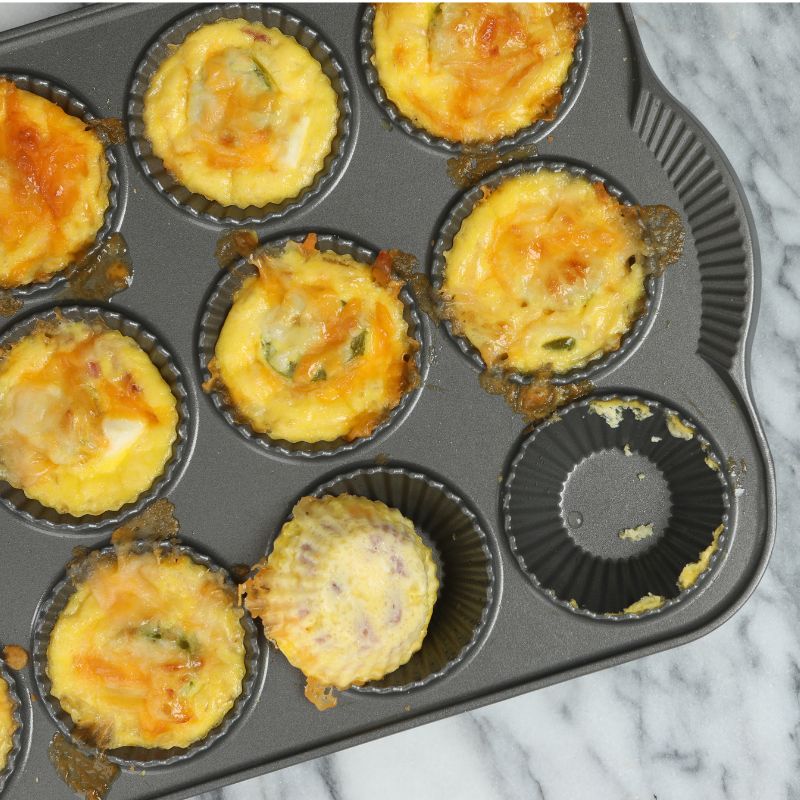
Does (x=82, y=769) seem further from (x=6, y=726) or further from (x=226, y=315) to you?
(x=226, y=315)

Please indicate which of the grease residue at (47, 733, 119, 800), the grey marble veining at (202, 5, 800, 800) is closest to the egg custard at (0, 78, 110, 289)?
the grease residue at (47, 733, 119, 800)

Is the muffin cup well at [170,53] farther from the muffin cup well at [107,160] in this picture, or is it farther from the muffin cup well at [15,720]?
the muffin cup well at [15,720]

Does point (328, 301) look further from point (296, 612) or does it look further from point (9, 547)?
point (9, 547)

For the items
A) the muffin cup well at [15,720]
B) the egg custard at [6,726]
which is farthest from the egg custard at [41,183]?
the egg custard at [6,726]

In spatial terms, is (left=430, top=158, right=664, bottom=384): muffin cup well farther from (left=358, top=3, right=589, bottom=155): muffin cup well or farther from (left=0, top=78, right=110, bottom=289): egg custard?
(left=0, top=78, right=110, bottom=289): egg custard

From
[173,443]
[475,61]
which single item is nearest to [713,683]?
[173,443]

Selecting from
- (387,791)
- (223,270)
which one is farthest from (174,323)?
(387,791)
